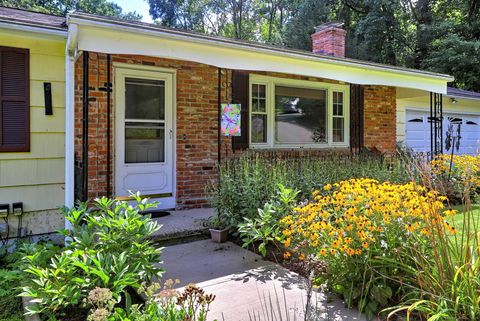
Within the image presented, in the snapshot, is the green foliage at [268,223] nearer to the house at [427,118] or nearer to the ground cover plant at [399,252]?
the ground cover plant at [399,252]

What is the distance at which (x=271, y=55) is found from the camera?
5234mm

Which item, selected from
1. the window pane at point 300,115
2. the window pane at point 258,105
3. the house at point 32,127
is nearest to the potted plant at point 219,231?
the house at point 32,127

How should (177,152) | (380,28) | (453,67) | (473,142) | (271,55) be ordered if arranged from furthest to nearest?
(380,28)
(453,67)
(473,142)
(177,152)
(271,55)

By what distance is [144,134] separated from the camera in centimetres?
564

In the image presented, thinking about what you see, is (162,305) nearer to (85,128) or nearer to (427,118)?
(85,128)

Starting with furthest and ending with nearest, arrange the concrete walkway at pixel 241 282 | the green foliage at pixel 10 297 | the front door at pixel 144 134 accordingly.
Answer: the front door at pixel 144 134 < the green foliage at pixel 10 297 < the concrete walkway at pixel 241 282

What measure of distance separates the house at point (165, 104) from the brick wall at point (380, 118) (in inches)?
1.3

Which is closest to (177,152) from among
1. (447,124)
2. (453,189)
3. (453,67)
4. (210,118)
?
(210,118)

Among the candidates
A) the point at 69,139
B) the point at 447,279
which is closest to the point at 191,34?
the point at 69,139

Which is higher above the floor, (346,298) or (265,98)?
(265,98)

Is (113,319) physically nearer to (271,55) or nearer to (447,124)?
(271,55)

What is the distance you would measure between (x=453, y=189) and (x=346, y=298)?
17.8ft

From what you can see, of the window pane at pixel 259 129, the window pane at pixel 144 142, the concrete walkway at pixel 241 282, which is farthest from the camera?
the window pane at pixel 259 129

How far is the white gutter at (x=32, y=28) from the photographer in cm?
404
